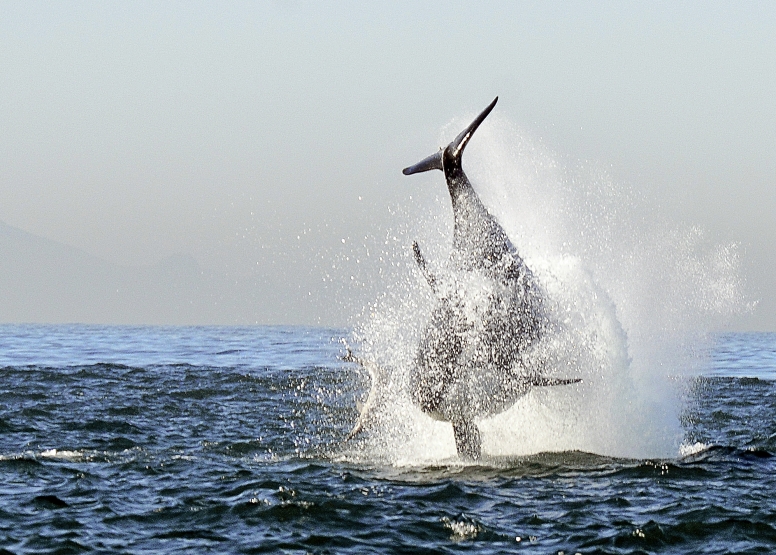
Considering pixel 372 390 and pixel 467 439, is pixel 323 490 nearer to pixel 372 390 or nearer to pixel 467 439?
pixel 467 439

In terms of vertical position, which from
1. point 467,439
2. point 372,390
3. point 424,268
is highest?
point 424,268

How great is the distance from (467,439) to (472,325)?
88.3 inches

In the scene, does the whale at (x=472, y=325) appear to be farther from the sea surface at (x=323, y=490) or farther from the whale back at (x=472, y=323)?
the sea surface at (x=323, y=490)

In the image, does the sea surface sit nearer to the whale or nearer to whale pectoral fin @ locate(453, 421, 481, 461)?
whale pectoral fin @ locate(453, 421, 481, 461)

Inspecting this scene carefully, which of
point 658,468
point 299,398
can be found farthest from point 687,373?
point 658,468

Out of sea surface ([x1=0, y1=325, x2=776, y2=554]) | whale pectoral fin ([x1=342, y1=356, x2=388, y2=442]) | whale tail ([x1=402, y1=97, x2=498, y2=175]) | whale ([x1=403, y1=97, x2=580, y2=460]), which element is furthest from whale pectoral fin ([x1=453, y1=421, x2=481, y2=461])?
whale tail ([x1=402, y1=97, x2=498, y2=175])

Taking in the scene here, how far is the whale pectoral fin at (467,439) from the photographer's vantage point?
773 inches

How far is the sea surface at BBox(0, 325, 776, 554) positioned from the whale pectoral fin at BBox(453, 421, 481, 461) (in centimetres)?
55

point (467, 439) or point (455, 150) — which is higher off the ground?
point (455, 150)

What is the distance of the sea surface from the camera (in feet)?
45.1

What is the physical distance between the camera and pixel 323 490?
1670 centimetres

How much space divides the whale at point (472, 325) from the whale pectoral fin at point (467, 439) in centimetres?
3

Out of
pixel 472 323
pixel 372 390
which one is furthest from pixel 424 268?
pixel 372 390

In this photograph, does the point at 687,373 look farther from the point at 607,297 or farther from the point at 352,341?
the point at 352,341
